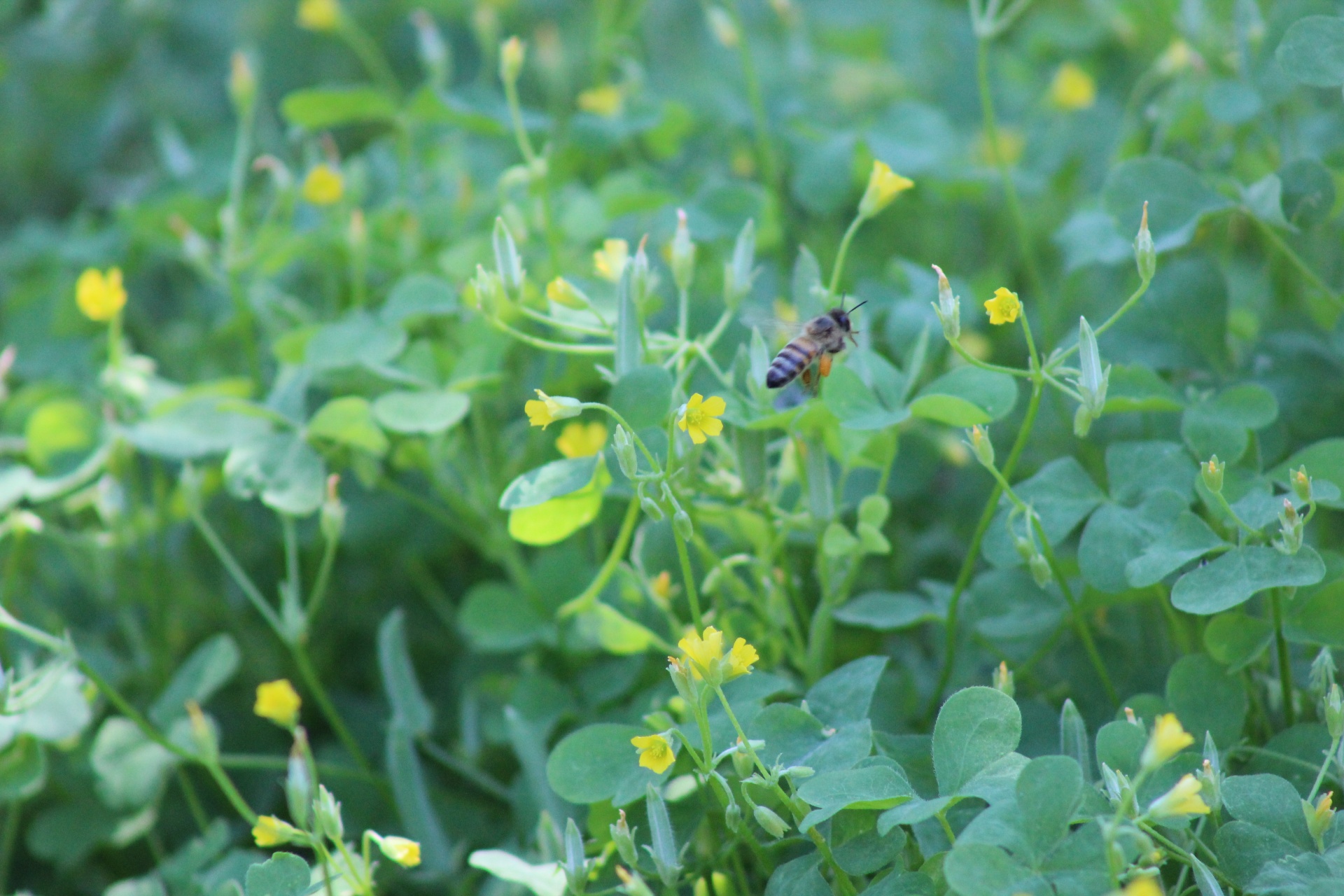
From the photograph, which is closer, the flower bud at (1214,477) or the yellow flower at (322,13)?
the flower bud at (1214,477)

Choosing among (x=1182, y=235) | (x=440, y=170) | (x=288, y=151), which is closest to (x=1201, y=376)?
(x=1182, y=235)

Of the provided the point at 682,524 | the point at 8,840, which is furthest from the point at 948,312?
the point at 8,840

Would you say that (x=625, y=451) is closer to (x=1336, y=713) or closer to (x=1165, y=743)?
(x=1165, y=743)

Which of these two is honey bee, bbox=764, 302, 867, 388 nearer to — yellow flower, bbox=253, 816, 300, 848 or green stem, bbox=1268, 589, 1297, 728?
green stem, bbox=1268, 589, 1297, 728

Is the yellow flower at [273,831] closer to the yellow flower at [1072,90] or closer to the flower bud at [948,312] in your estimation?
the flower bud at [948,312]

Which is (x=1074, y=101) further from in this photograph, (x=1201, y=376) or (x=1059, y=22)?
(x=1201, y=376)

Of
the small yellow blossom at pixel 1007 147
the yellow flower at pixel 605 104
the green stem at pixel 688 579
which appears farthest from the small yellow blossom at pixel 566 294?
the small yellow blossom at pixel 1007 147
